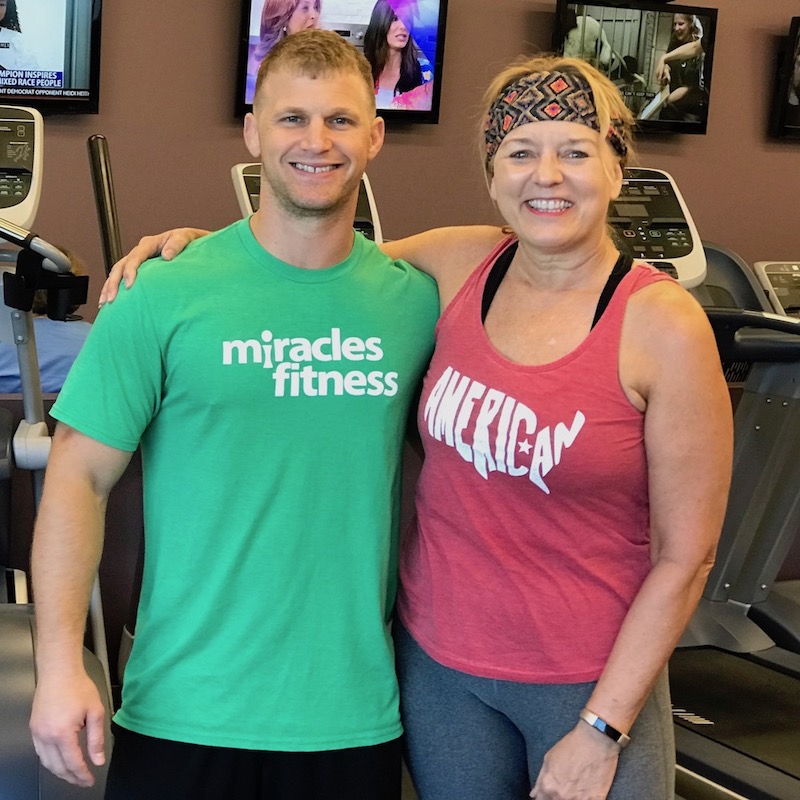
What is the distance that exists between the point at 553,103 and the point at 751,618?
2.29 metres

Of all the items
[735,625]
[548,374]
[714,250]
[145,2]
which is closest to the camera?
[548,374]

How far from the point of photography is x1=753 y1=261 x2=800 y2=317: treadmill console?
4.27m

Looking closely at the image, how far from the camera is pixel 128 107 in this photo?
4.57 meters

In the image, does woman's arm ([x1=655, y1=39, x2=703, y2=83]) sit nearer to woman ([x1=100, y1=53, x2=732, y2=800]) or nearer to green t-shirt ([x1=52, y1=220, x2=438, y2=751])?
woman ([x1=100, y1=53, x2=732, y2=800])

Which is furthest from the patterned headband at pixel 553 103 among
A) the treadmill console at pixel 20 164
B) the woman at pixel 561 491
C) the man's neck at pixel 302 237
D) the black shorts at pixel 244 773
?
the treadmill console at pixel 20 164

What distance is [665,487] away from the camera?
4.83 feet

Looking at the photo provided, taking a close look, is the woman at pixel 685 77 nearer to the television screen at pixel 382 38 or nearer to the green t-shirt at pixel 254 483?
the television screen at pixel 382 38

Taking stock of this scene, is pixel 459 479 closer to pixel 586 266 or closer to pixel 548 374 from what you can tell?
pixel 548 374

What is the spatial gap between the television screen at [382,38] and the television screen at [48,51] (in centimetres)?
58

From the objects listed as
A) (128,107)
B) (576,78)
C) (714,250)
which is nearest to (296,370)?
(576,78)

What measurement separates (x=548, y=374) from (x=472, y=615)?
0.32 meters

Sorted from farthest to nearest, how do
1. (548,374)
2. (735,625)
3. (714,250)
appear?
(714,250) → (735,625) → (548,374)

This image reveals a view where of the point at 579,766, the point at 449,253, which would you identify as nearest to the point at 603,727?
the point at 579,766

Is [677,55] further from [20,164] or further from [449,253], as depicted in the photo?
[449,253]
